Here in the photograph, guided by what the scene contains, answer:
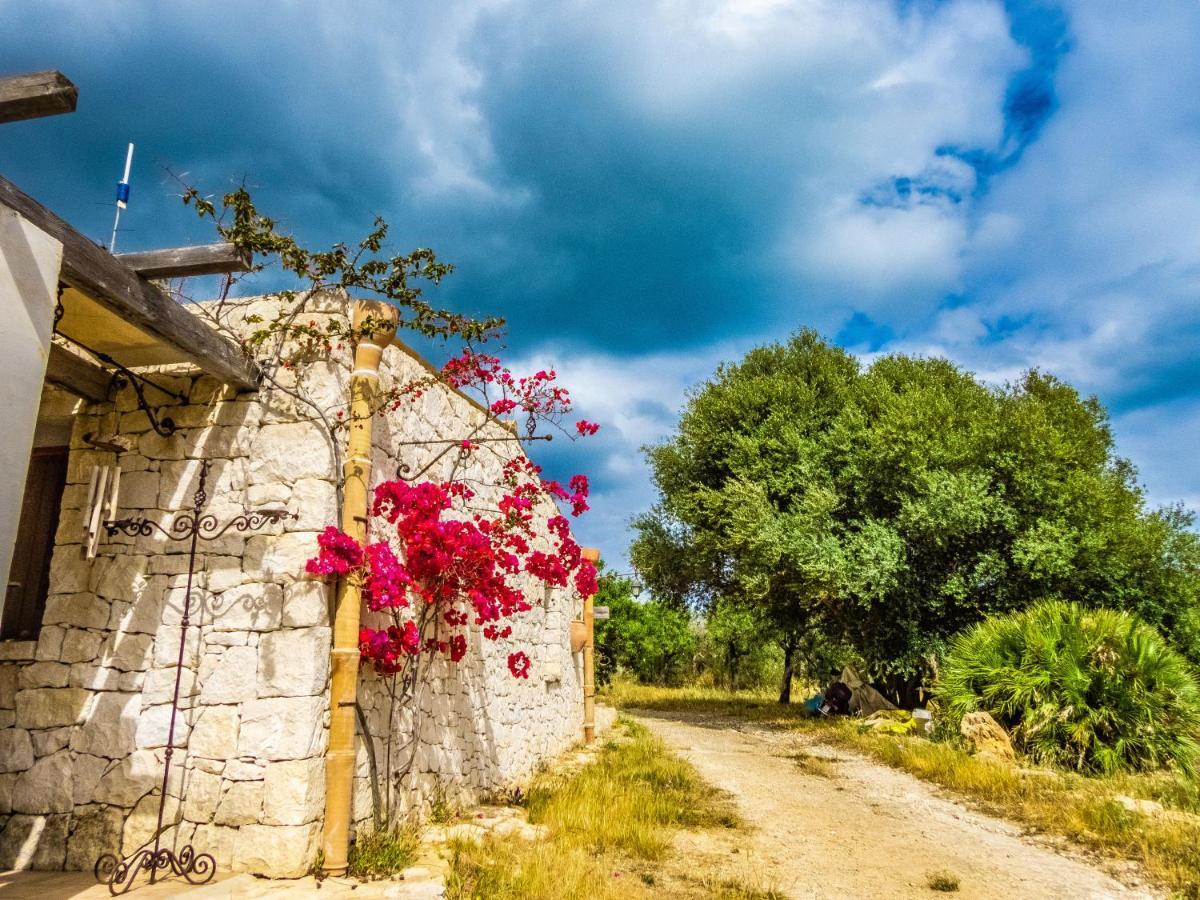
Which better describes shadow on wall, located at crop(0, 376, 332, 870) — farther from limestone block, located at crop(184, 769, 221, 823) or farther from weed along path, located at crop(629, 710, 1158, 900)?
weed along path, located at crop(629, 710, 1158, 900)

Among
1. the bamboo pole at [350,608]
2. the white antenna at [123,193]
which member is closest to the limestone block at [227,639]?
the bamboo pole at [350,608]

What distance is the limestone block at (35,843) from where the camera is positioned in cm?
472

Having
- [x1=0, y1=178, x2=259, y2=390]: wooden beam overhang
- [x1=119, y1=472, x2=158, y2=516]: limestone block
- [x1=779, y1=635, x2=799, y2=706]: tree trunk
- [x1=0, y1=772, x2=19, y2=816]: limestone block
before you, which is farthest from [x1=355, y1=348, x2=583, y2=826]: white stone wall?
[x1=779, y1=635, x2=799, y2=706]: tree trunk

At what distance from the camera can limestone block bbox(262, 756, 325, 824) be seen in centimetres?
452

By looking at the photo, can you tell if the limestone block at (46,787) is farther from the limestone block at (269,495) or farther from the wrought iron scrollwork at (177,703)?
the limestone block at (269,495)

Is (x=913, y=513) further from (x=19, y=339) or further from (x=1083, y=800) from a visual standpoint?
(x=19, y=339)

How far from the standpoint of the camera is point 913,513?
41.9 feet

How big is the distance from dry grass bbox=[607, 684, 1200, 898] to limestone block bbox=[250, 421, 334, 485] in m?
6.55

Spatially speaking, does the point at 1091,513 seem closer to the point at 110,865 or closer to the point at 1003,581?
the point at 1003,581

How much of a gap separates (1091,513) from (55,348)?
1430 centimetres

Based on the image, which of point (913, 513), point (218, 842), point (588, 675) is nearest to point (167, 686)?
point (218, 842)

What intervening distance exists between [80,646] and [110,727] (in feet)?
2.01

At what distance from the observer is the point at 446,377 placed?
6.44 metres

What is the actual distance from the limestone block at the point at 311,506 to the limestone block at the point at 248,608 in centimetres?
44
